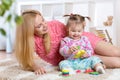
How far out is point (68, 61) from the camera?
4.38 ft

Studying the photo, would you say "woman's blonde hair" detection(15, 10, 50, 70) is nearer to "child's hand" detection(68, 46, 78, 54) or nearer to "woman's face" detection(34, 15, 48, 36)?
"woman's face" detection(34, 15, 48, 36)

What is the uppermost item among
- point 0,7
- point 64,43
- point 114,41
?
point 0,7

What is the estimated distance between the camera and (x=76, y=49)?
131cm

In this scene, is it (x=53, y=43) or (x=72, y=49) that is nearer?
(x=72, y=49)

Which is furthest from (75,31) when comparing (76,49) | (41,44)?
(41,44)

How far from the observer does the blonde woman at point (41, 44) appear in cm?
132

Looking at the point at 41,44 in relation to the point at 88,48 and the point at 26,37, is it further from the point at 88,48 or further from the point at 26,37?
the point at 88,48

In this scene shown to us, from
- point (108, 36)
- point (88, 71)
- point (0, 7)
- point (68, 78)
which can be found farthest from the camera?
point (108, 36)

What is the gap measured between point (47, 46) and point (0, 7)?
1.08 meters

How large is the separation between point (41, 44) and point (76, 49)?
0.21 metres

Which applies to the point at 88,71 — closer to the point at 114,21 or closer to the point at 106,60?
the point at 106,60

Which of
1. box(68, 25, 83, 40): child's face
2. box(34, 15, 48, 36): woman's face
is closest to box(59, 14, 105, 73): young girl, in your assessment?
box(68, 25, 83, 40): child's face

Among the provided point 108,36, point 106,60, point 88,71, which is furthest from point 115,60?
point 108,36

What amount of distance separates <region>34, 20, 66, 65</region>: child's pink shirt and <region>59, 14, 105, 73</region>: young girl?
0.06 meters
